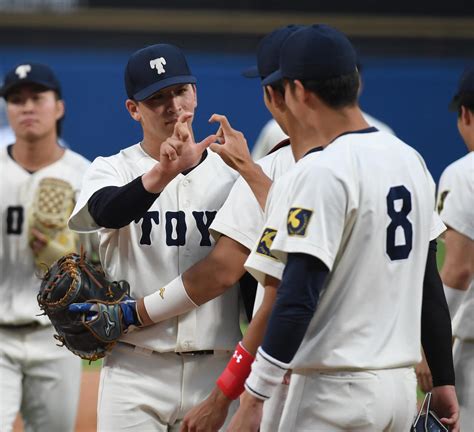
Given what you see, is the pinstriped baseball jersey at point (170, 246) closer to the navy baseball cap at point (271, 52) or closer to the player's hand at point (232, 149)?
the player's hand at point (232, 149)

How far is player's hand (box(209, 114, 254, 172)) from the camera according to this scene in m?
3.43

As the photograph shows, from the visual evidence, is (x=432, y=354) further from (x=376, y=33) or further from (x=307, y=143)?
(x=376, y=33)

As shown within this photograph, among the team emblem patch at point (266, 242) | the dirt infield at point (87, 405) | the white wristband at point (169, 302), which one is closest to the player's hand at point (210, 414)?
the team emblem patch at point (266, 242)

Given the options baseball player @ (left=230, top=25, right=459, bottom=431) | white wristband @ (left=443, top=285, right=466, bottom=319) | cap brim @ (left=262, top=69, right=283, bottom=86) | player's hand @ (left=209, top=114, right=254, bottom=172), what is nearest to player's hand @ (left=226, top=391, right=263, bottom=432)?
baseball player @ (left=230, top=25, right=459, bottom=431)

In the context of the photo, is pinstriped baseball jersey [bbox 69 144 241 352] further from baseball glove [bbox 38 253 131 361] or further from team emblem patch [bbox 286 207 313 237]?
team emblem patch [bbox 286 207 313 237]

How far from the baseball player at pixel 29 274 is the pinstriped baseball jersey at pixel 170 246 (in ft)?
5.44

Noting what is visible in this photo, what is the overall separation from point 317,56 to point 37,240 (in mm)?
2814

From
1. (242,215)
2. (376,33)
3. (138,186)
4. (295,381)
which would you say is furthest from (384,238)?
(376,33)

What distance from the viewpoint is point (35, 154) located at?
221 inches

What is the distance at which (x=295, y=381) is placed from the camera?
3.02m

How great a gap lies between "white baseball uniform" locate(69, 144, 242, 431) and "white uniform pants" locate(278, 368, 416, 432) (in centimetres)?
81

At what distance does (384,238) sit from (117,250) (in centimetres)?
126

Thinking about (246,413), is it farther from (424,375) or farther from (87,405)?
(87,405)

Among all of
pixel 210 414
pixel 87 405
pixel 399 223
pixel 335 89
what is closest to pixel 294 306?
pixel 399 223
